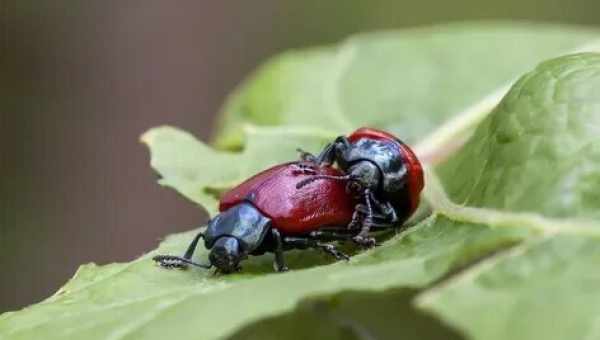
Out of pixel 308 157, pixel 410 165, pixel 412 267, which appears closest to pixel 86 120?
pixel 308 157

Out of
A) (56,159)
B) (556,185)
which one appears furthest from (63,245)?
(556,185)

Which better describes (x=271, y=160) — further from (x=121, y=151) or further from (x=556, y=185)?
(x=121, y=151)

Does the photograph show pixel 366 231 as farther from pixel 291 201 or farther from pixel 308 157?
pixel 308 157

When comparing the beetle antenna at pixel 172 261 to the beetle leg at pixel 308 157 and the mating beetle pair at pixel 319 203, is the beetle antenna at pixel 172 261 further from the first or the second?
the beetle leg at pixel 308 157

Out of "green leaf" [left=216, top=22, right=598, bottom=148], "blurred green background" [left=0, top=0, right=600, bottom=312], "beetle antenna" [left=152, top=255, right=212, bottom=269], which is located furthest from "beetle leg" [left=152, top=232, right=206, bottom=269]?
"blurred green background" [left=0, top=0, right=600, bottom=312]

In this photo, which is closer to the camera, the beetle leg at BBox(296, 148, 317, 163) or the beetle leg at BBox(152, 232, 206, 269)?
the beetle leg at BBox(152, 232, 206, 269)

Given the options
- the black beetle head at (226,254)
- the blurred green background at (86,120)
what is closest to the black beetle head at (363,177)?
the black beetle head at (226,254)

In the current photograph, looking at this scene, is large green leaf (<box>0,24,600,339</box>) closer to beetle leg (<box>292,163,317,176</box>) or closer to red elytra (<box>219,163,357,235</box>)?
red elytra (<box>219,163,357,235</box>)
